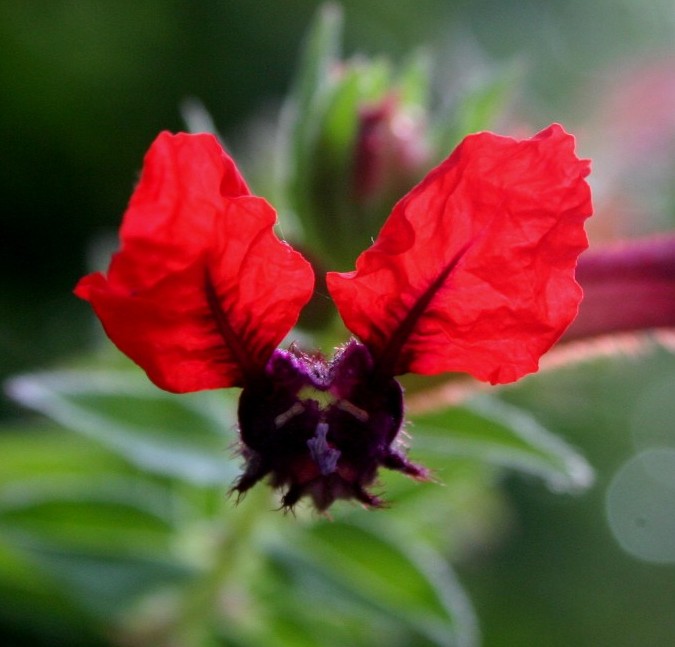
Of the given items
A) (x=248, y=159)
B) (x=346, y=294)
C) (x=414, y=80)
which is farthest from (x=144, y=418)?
(x=248, y=159)

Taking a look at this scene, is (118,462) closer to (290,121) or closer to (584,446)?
(290,121)

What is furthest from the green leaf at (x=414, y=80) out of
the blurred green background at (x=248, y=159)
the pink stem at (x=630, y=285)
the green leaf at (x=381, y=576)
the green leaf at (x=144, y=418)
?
the blurred green background at (x=248, y=159)

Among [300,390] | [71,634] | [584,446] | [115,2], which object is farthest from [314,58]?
[584,446]

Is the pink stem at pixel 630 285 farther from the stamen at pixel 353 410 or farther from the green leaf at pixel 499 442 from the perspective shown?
the stamen at pixel 353 410

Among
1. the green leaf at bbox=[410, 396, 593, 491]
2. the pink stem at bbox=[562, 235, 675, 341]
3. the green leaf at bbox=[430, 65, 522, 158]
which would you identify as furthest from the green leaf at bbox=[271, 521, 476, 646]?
the green leaf at bbox=[430, 65, 522, 158]

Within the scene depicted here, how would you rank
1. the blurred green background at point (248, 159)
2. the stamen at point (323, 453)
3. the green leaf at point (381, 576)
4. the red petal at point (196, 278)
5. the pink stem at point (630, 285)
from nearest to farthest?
1. the red petal at point (196, 278)
2. the stamen at point (323, 453)
3. the pink stem at point (630, 285)
4. the green leaf at point (381, 576)
5. the blurred green background at point (248, 159)

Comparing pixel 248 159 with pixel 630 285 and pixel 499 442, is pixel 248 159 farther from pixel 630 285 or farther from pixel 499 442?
pixel 630 285
